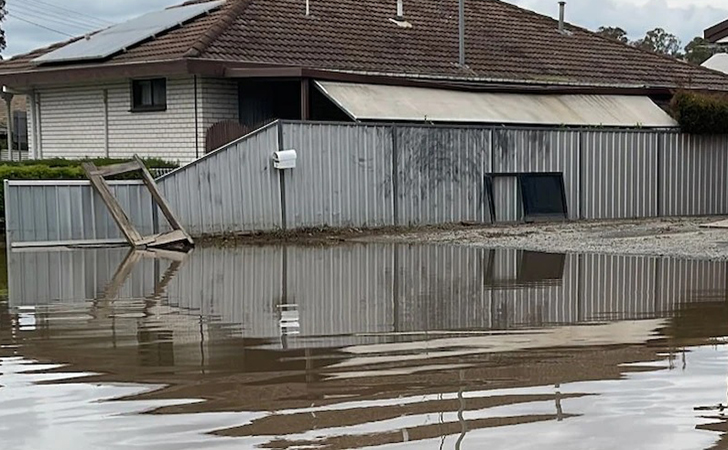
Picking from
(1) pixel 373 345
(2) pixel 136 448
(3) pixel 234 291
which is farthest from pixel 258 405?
(3) pixel 234 291

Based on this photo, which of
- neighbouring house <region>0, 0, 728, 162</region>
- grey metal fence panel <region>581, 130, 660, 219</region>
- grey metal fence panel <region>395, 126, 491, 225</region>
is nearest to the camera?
grey metal fence panel <region>395, 126, 491, 225</region>

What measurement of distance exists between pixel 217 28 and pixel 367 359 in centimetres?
1582

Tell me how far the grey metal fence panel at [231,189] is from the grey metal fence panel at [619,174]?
7731 mm

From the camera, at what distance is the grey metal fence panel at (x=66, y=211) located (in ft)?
56.0

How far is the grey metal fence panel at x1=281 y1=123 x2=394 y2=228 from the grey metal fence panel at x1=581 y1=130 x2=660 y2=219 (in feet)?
16.9

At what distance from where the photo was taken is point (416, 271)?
14.0 metres

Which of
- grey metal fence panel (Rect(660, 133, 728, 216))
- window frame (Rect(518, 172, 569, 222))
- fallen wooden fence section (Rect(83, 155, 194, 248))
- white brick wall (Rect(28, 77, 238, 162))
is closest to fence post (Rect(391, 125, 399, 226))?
window frame (Rect(518, 172, 569, 222))

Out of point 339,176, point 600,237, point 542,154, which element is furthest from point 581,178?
point 339,176

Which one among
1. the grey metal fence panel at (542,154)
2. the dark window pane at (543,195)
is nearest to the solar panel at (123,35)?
the grey metal fence panel at (542,154)

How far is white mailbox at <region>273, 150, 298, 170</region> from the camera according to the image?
18.9m

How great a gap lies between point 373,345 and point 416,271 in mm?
5475

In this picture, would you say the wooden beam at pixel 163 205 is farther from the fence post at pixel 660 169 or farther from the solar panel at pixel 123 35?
the fence post at pixel 660 169

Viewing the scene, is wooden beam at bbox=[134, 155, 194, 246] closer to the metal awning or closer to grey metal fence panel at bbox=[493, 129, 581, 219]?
the metal awning

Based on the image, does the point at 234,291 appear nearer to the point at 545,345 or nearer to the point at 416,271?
the point at 416,271
